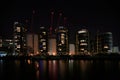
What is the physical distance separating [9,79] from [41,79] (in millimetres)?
4780

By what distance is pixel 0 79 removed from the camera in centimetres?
4275

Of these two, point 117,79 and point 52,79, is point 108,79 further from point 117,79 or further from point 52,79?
point 52,79

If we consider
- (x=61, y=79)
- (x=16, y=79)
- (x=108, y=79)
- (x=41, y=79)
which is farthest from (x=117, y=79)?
(x=16, y=79)

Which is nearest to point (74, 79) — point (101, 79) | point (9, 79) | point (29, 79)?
point (101, 79)

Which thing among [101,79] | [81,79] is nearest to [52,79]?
[81,79]

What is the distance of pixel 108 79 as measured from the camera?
43.5 metres

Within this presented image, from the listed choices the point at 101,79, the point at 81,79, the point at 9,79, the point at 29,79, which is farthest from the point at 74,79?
the point at 9,79

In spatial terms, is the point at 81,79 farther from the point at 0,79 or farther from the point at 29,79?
the point at 0,79

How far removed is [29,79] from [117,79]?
13180 mm

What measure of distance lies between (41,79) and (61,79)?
3.08 m

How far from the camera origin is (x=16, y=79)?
43.3 m

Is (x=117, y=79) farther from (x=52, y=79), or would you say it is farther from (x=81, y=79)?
(x=52, y=79)

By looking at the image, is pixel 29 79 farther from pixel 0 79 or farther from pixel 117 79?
pixel 117 79

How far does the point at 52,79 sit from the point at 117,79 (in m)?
9.78
